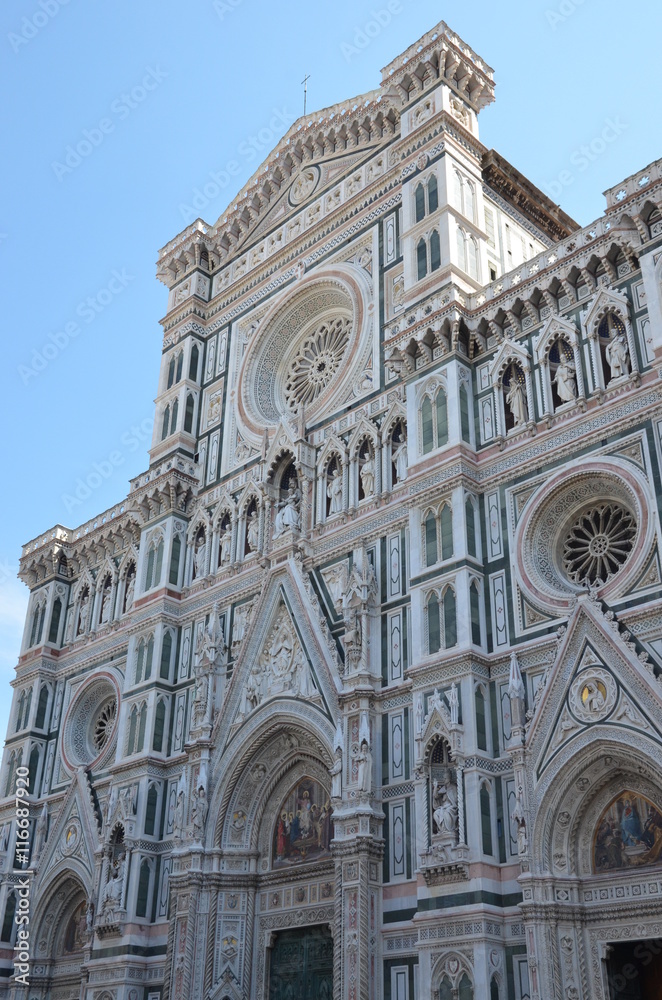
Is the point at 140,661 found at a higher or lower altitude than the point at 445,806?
higher

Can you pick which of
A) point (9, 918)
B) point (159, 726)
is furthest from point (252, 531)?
point (9, 918)

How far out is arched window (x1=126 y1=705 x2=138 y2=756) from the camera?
1019 inches

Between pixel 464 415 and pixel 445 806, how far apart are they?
7.91 meters

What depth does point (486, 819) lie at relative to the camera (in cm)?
1767

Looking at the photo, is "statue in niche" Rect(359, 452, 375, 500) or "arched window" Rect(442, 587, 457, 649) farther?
"statue in niche" Rect(359, 452, 375, 500)

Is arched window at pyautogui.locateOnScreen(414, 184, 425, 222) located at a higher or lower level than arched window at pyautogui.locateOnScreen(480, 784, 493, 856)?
higher

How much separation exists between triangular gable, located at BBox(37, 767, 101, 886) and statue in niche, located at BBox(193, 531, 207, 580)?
5924mm

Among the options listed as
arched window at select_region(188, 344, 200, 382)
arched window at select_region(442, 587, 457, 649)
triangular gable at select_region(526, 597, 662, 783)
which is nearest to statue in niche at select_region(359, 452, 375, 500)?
arched window at select_region(442, 587, 457, 649)

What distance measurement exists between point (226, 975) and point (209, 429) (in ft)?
46.6

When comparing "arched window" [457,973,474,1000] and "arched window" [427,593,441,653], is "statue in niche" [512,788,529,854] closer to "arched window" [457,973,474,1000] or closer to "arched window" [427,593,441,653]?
"arched window" [457,973,474,1000]

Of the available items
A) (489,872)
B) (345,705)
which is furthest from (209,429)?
(489,872)

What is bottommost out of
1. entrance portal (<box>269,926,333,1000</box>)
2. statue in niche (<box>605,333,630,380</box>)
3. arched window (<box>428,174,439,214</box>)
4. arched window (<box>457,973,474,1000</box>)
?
arched window (<box>457,973,474,1000</box>)

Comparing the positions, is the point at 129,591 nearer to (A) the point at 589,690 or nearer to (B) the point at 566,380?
(B) the point at 566,380

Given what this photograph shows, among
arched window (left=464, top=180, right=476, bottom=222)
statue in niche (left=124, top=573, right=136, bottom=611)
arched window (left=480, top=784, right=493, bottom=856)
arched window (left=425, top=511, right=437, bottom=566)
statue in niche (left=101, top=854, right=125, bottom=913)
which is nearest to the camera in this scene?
arched window (left=480, top=784, right=493, bottom=856)
